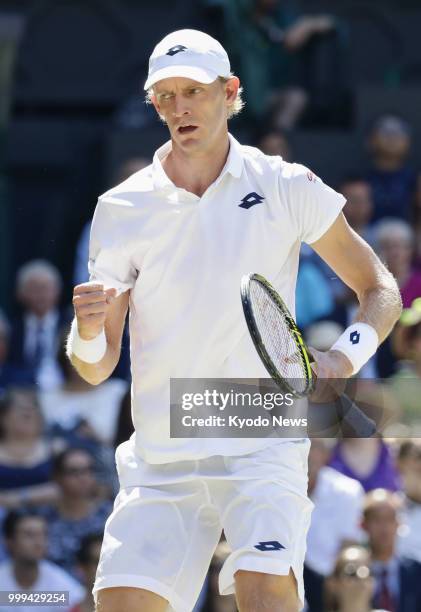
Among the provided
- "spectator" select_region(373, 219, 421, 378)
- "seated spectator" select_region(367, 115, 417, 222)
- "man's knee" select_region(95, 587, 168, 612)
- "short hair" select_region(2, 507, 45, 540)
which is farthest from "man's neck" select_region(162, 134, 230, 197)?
"seated spectator" select_region(367, 115, 417, 222)

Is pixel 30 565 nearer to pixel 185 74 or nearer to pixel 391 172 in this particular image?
pixel 185 74

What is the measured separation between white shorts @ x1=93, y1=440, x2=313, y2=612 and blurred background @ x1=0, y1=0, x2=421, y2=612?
2.14m

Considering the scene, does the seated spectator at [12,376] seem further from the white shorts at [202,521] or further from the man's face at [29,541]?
→ the white shorts at [202,521]

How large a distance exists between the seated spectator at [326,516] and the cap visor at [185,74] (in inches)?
123

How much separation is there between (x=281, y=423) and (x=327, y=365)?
297mm

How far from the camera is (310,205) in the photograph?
4.79 m

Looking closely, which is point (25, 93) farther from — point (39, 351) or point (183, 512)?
point (183, 512)

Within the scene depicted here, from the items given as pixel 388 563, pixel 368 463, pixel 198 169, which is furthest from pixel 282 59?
pixel 198 169

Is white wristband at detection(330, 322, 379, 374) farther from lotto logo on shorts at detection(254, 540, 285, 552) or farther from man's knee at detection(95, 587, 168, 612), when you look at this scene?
man's knee at detection(95, 587, 168, 612)

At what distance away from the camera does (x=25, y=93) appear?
11516 millimetres

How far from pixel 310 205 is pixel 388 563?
10.1ft

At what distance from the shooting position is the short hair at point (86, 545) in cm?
724

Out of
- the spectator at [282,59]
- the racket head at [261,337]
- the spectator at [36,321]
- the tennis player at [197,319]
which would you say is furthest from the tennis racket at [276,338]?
the spectator at [282,59]

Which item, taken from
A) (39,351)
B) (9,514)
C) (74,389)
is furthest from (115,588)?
(39,351)
